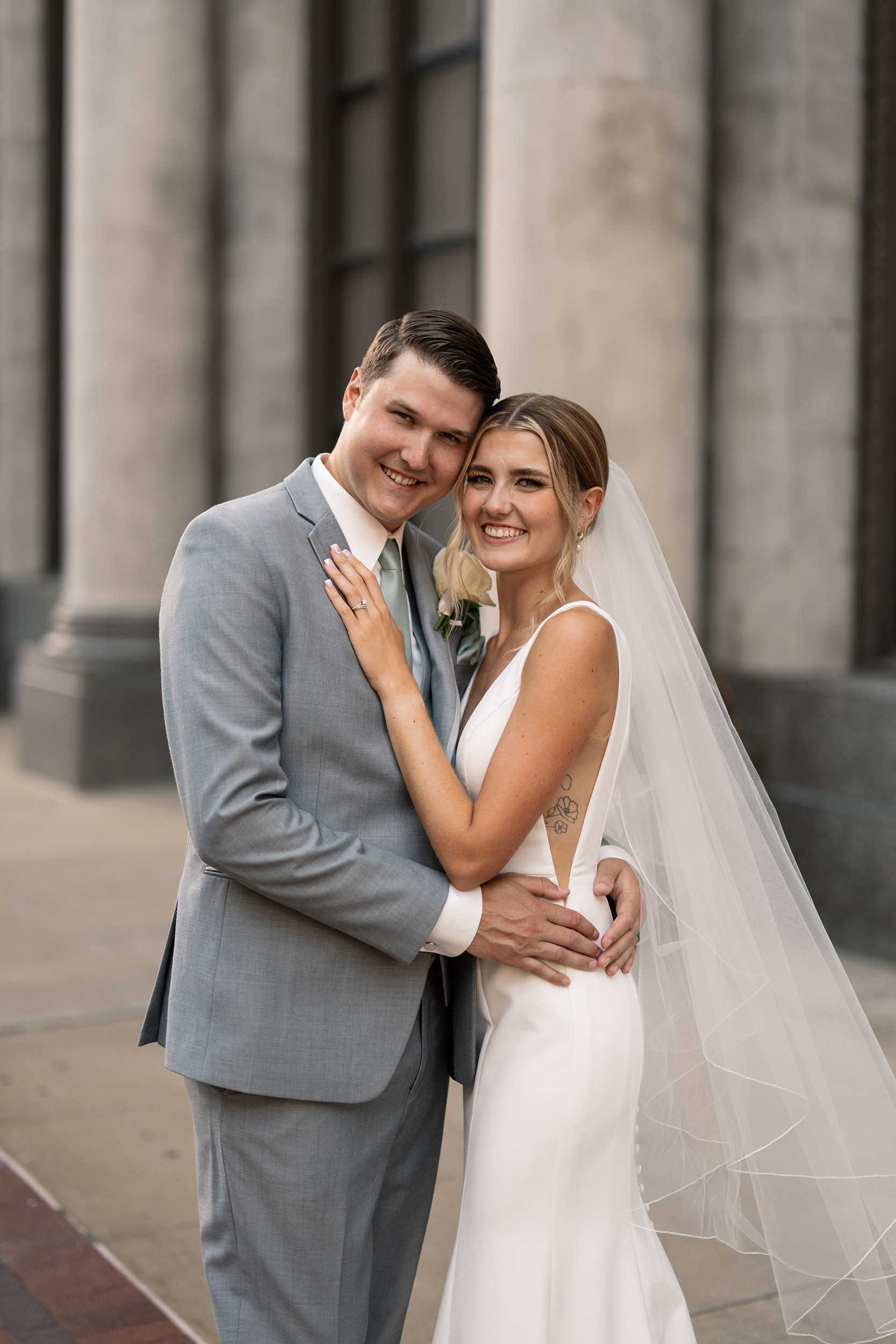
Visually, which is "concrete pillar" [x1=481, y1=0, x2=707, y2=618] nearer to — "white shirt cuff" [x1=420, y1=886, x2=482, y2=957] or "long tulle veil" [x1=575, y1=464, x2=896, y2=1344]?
"long tulle veil" [x1=575, y1=464, x2=896, y2=1344]

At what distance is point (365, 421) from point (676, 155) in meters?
4.90

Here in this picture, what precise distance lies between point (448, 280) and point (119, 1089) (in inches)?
260

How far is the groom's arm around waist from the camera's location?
2.23m

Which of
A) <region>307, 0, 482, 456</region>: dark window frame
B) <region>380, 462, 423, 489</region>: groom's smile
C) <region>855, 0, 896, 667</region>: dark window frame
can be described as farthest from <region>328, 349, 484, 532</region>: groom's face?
<region>307, 0, 482, 456</region>: dark window frame

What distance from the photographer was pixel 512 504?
2.60 m

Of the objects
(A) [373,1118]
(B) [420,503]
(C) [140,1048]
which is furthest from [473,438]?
(C) [140,1048]

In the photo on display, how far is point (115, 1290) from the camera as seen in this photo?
142 inches

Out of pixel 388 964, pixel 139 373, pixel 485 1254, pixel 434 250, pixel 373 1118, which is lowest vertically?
pixel 485 1254

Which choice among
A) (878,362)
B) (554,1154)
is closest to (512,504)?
(554,1154)

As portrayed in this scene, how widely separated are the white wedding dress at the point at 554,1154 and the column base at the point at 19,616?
1191cm

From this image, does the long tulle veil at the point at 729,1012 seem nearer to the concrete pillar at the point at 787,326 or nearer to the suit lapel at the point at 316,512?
the suit lapel at the point at 316,512

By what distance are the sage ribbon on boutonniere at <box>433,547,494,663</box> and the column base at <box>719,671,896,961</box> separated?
13.2 feet

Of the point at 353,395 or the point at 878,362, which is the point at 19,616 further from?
the point at 353,395

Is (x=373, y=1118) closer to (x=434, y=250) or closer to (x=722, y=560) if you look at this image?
(x=722, y=560)
